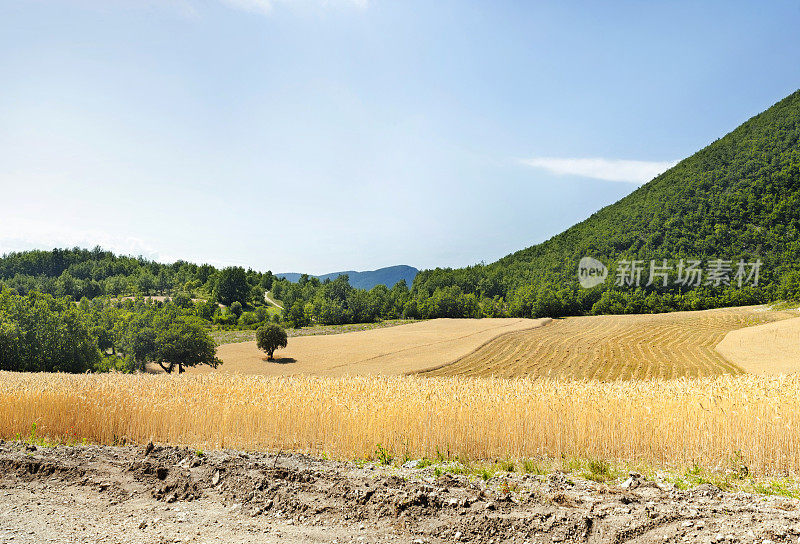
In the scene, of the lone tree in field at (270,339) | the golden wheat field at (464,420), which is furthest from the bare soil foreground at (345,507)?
the lone tree in field at (270,339)

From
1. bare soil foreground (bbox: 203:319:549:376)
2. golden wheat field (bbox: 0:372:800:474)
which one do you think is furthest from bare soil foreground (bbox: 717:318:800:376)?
golden wheat field (bbox: 0:372:800:474)

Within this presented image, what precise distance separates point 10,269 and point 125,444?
21518 centimetres

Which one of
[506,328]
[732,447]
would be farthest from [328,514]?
[506,328]

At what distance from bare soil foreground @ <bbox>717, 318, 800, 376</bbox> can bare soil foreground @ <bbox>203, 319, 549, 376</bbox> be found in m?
23.7

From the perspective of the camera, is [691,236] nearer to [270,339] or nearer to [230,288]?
[270,339]

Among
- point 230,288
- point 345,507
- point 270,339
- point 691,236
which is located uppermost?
point 691,236

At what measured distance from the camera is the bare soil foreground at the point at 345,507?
5188 millimetres

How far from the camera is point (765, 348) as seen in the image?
41219mm

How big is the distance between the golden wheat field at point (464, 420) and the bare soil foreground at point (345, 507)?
1.62 meters

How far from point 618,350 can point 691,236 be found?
302 ft

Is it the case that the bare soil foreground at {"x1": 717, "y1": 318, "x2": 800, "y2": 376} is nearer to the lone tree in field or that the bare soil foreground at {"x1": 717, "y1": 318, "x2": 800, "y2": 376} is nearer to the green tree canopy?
the lone tree in field

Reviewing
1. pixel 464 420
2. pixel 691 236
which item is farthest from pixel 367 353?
pixel 691 236

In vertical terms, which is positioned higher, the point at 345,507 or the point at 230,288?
the point at 230,288

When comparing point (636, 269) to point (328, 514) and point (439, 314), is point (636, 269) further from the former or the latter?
point (328, 514)
